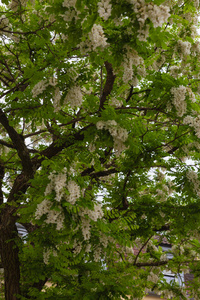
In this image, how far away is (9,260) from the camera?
6.70 meters

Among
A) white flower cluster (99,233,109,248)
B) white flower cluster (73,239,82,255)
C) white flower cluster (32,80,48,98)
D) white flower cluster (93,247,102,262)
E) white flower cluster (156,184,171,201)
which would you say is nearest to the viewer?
white flower cluster (32,80,48,98)

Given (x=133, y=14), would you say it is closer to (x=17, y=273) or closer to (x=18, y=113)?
(x=18, y=113)

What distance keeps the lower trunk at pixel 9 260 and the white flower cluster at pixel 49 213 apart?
3.02m

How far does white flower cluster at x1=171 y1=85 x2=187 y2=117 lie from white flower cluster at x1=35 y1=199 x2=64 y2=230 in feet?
7.62

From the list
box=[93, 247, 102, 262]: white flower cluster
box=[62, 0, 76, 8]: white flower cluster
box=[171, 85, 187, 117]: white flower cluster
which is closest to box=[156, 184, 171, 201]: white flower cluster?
box=[93, 247, 102, 262]: white flower cluster

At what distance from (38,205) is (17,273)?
137 inches

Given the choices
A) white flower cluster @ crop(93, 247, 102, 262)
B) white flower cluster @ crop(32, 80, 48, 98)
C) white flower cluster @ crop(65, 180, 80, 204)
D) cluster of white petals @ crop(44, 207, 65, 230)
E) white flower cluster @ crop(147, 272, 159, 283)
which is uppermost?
white flower cluster @ crop(32, 80, 48, 98)

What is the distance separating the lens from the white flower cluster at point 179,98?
4.69m

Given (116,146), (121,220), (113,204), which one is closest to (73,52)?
(116,146)

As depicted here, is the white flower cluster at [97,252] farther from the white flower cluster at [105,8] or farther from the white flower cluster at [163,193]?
the white flower cluster at [105,8]

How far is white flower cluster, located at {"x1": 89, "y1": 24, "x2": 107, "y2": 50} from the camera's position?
3248mm

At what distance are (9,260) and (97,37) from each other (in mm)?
5266

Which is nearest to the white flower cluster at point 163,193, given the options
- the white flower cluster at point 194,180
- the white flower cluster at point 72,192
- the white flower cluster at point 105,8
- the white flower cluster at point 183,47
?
the white flower cluster at point 194,180

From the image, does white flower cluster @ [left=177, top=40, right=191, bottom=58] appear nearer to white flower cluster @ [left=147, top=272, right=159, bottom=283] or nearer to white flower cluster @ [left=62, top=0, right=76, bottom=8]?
white flower cluster @ [left=62, top=0, right=76, bottom=8]
